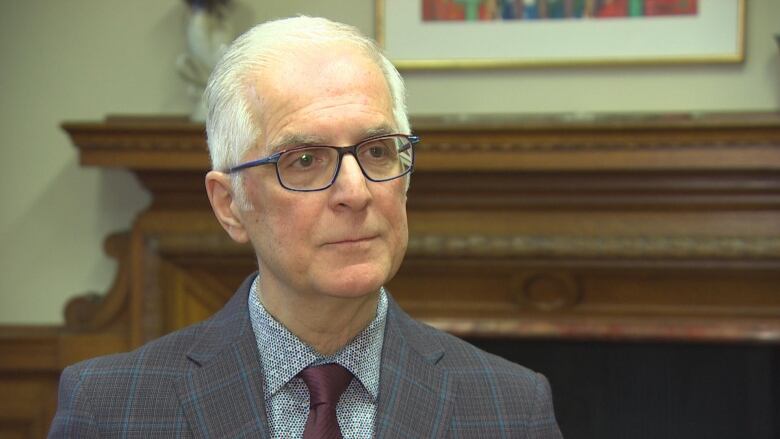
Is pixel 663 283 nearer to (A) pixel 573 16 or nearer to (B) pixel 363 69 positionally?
(A) pixel 573 16

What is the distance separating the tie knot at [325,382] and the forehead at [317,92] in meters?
0.29

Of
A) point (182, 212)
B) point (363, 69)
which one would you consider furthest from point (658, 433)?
point (363, 69)

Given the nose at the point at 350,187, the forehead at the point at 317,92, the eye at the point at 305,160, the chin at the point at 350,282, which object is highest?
the forehead at the point at 317,92

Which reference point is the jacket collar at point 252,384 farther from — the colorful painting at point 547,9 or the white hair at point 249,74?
the colorful painting at point 547,9

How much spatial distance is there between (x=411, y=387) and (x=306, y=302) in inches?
7.0

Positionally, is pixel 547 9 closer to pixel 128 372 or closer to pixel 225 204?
pixel 225 204

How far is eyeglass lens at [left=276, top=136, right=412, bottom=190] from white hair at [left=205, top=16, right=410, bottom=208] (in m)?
0.05

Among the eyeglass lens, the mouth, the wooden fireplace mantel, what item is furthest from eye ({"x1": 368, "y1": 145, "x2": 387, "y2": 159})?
the wooden fireplace mantel

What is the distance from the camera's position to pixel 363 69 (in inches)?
52.2

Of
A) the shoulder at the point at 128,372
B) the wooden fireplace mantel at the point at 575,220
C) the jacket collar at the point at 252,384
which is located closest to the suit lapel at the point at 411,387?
the jacket collar at the point at 252,384

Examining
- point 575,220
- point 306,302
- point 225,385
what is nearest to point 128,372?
point 225,385

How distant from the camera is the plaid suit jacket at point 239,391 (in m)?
1.33

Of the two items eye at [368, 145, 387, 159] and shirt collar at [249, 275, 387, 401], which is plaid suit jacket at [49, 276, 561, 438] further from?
eye at [368, 145, 387, 159]

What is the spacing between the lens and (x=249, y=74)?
4.38 ft
